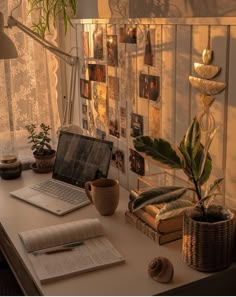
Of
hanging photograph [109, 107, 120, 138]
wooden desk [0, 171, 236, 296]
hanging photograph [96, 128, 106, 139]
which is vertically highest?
hanging photograph [109, 107, 120, 138]

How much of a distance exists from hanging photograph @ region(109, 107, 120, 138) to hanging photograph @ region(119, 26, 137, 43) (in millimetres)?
328

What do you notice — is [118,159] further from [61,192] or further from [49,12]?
[49,12]

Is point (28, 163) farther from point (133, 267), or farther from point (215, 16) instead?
point (215, 16)

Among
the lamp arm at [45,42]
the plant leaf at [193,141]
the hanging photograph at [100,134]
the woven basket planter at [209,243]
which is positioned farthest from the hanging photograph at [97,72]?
the woven basket planter at [209,243]

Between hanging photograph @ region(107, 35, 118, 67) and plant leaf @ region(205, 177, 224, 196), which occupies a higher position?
hanging photograph @ region(107, 35, 118, 67)

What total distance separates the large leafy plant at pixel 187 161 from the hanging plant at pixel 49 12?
1128 mm

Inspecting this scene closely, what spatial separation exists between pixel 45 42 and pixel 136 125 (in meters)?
0.63

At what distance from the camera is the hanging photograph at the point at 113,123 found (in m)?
2.05

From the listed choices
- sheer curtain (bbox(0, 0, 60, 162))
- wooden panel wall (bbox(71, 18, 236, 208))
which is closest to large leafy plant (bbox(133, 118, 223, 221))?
wooden panel wall (bbox(71, 18, 236, 208))

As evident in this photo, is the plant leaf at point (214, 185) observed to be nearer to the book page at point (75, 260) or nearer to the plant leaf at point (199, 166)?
the plant leaf at point (199, 166)

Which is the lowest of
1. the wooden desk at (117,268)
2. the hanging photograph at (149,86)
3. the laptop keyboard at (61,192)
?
the wooden desk at (117,268)

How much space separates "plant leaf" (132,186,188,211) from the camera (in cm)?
129

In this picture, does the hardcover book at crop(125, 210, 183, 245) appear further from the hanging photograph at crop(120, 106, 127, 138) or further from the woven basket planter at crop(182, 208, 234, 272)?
the hanging photograph at crop(120, 106, 127, 138)

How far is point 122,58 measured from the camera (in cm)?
191
